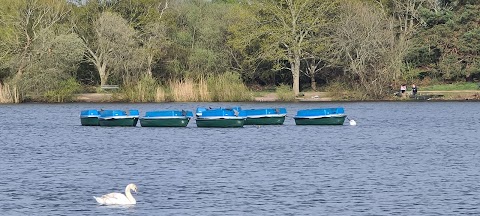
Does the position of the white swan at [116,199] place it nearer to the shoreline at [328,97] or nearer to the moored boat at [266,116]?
the moored boat at [266,116]

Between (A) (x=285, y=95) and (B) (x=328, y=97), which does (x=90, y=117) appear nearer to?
(A) (x=285, y=95)

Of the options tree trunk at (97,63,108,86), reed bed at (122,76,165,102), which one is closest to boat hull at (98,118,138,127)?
reed bed at (122,76,165,102)

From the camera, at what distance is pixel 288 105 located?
3664 inches

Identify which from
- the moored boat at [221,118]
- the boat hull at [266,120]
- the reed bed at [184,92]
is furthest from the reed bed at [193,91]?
the moored boat at [221,118]

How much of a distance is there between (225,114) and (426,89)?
4047cm

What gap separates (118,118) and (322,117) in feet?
41.0

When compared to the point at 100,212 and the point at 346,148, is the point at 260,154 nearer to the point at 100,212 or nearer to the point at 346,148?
the point at 346,148

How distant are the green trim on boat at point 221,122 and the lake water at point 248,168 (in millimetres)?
492

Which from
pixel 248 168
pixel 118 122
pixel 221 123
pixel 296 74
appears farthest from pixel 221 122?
pixel 296 74

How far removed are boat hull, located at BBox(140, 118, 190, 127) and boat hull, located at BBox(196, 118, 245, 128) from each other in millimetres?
933

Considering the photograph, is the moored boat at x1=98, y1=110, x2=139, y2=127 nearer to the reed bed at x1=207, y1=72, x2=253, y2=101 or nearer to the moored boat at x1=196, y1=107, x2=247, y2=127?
the moored boat at x1=196, y1=107, x2=247, y2=127

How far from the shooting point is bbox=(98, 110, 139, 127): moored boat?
68.2 metres

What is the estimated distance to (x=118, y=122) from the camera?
68.8 meters

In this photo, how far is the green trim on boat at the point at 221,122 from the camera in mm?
65812
